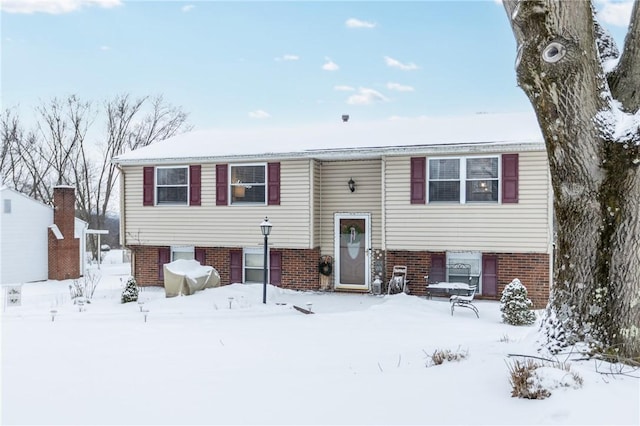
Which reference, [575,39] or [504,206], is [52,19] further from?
[575,39]

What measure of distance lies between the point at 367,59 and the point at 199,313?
36.8 feet

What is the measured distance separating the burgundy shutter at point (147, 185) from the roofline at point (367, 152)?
297 millimetres

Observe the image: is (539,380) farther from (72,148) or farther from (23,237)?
(72,148)

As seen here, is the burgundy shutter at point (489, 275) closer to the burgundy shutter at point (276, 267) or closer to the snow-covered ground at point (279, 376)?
the snow-covered ground at point (279, 376)

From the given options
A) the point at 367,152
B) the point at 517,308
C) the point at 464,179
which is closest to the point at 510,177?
the point at 464,179

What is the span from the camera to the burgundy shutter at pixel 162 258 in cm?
1404

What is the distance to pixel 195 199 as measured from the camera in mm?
13484

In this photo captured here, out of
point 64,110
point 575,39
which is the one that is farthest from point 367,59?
point 64,110

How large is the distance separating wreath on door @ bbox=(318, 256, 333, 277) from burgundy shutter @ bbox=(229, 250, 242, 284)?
7.61ft

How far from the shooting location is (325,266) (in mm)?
13078

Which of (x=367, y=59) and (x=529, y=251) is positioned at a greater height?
(x=367, y=59)

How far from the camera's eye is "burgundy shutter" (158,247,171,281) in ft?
46.1

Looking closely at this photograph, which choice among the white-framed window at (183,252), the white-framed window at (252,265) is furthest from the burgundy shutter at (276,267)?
the white-framed window at (183,252)

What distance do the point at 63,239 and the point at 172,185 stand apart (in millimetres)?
6350
